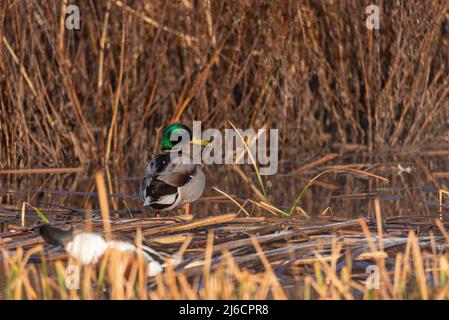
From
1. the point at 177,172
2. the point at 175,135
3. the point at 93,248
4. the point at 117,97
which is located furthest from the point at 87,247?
the point at 117,97

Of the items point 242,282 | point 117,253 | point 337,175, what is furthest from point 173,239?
point 337,175

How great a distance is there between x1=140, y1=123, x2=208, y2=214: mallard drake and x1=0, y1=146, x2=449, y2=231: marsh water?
0.59ft

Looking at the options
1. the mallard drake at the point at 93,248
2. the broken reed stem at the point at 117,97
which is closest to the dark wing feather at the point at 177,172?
the mallard drake at the point at 93,248

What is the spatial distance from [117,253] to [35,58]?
13.3 ft

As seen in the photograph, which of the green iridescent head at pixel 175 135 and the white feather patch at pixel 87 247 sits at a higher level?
the green iridescent head at pixel 175 135

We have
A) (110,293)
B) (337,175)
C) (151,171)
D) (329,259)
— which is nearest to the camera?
(110,293)

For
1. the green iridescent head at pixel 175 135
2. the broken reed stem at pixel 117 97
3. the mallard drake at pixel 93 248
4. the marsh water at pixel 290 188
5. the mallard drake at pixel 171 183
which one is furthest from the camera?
the broken reed stem at pixel 117 97

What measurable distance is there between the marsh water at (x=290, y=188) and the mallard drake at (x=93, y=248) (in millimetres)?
1336

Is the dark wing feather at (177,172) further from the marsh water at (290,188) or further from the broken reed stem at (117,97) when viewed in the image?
the broken reed stem at (117,97)

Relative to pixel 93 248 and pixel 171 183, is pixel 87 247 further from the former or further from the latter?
pixel 171 183

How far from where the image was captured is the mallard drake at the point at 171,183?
5516mm

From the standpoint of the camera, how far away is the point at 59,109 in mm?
7984

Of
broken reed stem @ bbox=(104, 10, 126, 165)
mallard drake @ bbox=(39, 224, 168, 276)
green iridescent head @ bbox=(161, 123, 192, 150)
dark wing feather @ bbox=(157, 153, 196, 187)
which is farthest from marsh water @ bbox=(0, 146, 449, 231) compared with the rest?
mallard drake @ bbox=(39, 224, 168, 276)

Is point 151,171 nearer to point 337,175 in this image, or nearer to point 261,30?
point 337,175
